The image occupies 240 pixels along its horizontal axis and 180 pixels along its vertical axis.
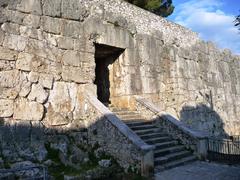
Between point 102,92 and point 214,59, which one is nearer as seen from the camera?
point 102,92

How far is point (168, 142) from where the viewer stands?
906 centimetres

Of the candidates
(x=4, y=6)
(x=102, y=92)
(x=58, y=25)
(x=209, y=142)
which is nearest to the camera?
(x=4, y=6)

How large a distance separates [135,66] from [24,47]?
464 centimetres

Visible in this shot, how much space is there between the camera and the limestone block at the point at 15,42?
7739 mm

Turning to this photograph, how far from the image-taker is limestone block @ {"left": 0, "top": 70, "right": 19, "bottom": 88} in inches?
297

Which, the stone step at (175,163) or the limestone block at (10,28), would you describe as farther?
the limestone block at (10,28)

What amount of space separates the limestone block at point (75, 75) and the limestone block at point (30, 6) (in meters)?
1.80

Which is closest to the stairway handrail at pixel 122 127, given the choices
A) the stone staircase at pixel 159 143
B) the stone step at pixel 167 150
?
the stone staircase at pixel 159 143

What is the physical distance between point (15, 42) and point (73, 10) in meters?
2.37

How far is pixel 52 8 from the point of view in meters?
8.86

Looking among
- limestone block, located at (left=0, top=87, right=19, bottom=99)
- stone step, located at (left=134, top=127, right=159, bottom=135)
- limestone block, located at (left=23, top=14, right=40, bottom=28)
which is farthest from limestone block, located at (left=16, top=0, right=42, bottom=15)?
stone step, located at (left=134, top=127, right=159, bottom=135)

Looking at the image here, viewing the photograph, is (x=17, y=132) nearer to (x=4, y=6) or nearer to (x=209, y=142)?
(x=4, y=6)

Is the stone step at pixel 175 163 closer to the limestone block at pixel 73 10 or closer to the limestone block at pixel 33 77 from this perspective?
the limestone block at pixel 33 77

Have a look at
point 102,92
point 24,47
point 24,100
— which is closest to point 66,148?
point 24,100
